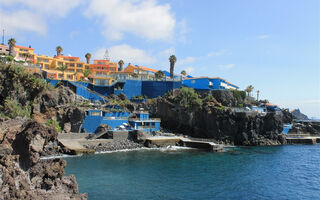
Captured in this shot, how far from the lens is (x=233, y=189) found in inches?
1119

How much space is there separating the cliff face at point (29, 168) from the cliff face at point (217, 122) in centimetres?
5232

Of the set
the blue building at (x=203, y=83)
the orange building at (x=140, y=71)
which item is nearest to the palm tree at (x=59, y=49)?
the orange building at (x=140, y=71)

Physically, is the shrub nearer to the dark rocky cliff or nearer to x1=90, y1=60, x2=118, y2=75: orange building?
the dark rocky cliff

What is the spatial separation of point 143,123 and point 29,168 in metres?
46.7

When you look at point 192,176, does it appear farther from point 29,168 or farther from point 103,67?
point 103,67

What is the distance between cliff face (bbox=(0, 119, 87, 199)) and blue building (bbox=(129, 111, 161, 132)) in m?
43.7

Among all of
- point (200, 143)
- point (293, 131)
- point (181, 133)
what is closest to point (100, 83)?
point (181, 133)

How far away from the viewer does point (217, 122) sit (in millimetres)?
66000

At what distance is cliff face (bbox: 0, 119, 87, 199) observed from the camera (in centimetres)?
1438

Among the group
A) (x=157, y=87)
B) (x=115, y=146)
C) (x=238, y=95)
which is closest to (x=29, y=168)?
(x=115, y=146)

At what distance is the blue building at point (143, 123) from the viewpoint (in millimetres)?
62031

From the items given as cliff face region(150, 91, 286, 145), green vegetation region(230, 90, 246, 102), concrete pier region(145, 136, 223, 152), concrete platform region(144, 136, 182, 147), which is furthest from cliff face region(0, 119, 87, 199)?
green vegetation region(230, 90, 246, 102)

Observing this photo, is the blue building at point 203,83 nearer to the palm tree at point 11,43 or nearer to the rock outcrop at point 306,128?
the rock outcrop at point 306,128

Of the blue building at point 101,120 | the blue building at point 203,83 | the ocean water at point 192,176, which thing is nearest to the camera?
the ocean water at point 192,176
